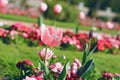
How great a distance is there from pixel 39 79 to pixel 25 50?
3.87 metres

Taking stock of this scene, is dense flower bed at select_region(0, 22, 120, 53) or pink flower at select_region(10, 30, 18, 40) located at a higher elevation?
pink flower at select_region(10, 30, 18, 40)

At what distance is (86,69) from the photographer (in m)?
5.59

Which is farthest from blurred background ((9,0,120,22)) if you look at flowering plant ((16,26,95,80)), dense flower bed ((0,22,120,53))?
flowering plant ((16,26,95,80))

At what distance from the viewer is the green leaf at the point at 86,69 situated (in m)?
5.47

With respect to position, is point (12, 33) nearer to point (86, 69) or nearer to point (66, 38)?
point (66, 38)

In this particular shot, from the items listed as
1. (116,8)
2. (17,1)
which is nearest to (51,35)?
(17,1)

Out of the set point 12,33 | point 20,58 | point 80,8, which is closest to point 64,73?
point 20,58

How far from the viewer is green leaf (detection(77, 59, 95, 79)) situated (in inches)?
215

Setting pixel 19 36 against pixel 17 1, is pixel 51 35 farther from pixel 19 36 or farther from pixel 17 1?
pixel 17 1

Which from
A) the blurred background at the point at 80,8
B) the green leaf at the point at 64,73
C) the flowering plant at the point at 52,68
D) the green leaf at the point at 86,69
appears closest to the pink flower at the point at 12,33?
the flowering plant at the point at 52,68

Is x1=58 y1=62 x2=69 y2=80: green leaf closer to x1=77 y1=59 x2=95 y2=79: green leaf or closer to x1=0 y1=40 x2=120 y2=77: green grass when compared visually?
x1=77 y1=59 x2=95 y2=79: green leaf

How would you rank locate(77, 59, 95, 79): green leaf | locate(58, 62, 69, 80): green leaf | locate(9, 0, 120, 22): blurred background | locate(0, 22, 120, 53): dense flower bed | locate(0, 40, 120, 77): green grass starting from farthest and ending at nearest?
locate(9, 0, 120, 22): blurred background, locate(0, 22, 120, 53): dense flower bed, locate(0, 40, 120, 77): green grass, locate(77, 59, 95, 79): green leaf, locate(58, 62, 69, 80): green leaf

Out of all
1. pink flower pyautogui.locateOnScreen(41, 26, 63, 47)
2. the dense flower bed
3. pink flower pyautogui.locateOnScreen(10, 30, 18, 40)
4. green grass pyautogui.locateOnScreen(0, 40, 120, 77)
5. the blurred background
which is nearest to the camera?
pink flower pyautogui.locateOnScreen(41, 26, 63, 47)

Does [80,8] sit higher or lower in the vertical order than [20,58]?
lower
